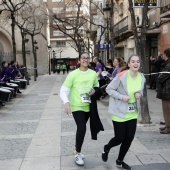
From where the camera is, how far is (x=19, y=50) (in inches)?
1384

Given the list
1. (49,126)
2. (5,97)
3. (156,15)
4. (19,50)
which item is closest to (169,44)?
(156,15)

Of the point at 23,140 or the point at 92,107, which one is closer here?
the point at 92,107

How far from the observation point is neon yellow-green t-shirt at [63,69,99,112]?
4.69 m

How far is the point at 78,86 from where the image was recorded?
4.70 m

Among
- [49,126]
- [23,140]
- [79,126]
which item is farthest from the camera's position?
[49,126]

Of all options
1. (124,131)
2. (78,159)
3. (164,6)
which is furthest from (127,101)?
(164,6)

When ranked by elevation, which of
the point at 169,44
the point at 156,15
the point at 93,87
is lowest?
the point at 93,87

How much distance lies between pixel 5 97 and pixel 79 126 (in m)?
7.54

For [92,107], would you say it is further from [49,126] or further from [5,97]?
[5,97]

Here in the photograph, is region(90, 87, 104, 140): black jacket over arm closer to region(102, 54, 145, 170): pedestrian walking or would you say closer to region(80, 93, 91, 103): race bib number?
region(80, 93, 91, 103): race bib number

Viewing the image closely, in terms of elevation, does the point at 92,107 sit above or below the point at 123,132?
above

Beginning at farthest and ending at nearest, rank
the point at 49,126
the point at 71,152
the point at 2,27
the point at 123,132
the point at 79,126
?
1. the point at 2,27
2. the point at 49,126
3. the point at 71,152
4. the point at 79,126
5. the point at 123,132

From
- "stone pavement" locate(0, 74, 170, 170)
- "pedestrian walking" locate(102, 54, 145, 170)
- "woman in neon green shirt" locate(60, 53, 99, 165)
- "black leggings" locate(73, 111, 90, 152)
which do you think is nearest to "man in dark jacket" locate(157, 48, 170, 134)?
"stone pavement" locate(0, 74, 170, 170)

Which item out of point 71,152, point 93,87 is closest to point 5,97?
point 71,152
